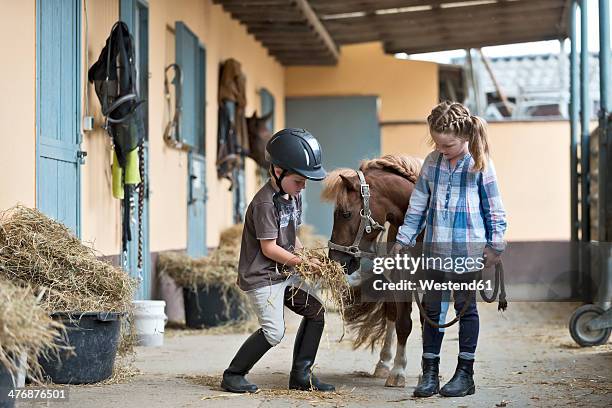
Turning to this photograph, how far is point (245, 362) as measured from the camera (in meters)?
4.79

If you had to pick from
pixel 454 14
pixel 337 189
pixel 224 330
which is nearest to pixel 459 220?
pixel 337 189

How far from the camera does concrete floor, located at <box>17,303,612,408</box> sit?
459 centimetres

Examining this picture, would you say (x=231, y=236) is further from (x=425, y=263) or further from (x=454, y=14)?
(x=425, y=263)

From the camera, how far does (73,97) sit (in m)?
6.25

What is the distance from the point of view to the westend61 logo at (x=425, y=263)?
4.73 m

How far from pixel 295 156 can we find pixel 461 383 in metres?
1.29

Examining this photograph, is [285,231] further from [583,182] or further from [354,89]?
[354,89]

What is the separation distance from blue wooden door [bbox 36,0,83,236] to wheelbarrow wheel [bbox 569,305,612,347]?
10.9ft

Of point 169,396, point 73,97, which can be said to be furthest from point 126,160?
point 169,396

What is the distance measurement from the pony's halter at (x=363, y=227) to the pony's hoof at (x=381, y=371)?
75 cm

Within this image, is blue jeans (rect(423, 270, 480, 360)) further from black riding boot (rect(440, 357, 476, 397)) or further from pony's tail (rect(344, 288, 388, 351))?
pony's tail (rect(344, 288, 388, 351))

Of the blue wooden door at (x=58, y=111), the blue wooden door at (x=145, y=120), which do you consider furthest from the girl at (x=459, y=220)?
the blue wooden door at (x=145, y=120)

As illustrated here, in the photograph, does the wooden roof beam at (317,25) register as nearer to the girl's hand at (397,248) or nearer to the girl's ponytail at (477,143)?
the girl's hand at (397,248)

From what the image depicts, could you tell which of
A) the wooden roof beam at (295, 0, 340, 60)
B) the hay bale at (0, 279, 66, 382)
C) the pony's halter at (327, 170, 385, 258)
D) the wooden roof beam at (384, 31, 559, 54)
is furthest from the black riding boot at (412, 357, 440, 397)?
the wooden roof beam at (384, 31, 559, 54)
